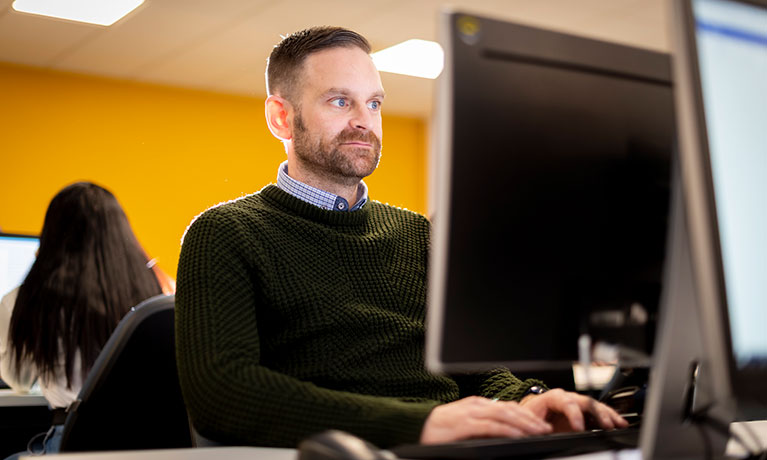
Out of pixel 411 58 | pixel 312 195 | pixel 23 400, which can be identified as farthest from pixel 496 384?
pixel 411 58

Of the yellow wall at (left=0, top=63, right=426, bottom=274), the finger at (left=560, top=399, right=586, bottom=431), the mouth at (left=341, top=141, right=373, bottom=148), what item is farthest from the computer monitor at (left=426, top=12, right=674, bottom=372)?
the yellow wall at (left=0, top=63, right=426, bottom=274)

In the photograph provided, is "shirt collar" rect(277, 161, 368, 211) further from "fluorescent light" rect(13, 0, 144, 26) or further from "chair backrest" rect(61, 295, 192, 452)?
"fluorescent light" rect(13, 0, 144, 26)

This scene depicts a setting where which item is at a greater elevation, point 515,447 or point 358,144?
point 358,144

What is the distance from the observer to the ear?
153 cm

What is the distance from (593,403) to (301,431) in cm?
34

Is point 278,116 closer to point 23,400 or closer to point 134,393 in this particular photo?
point 134,393

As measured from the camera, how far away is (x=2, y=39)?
478cm

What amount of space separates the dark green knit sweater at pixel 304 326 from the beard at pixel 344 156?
73 mm

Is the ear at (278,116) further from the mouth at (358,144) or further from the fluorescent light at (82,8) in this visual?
the fluorescent light at (82,8)

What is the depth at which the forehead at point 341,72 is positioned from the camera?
1.42m

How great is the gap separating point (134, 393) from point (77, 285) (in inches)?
37.3

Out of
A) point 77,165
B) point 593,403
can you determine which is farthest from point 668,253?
point 77,165

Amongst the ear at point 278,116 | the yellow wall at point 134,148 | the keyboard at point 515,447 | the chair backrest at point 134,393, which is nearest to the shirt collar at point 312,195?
the ear at point 278,116

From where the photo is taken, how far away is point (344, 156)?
1.40 m
